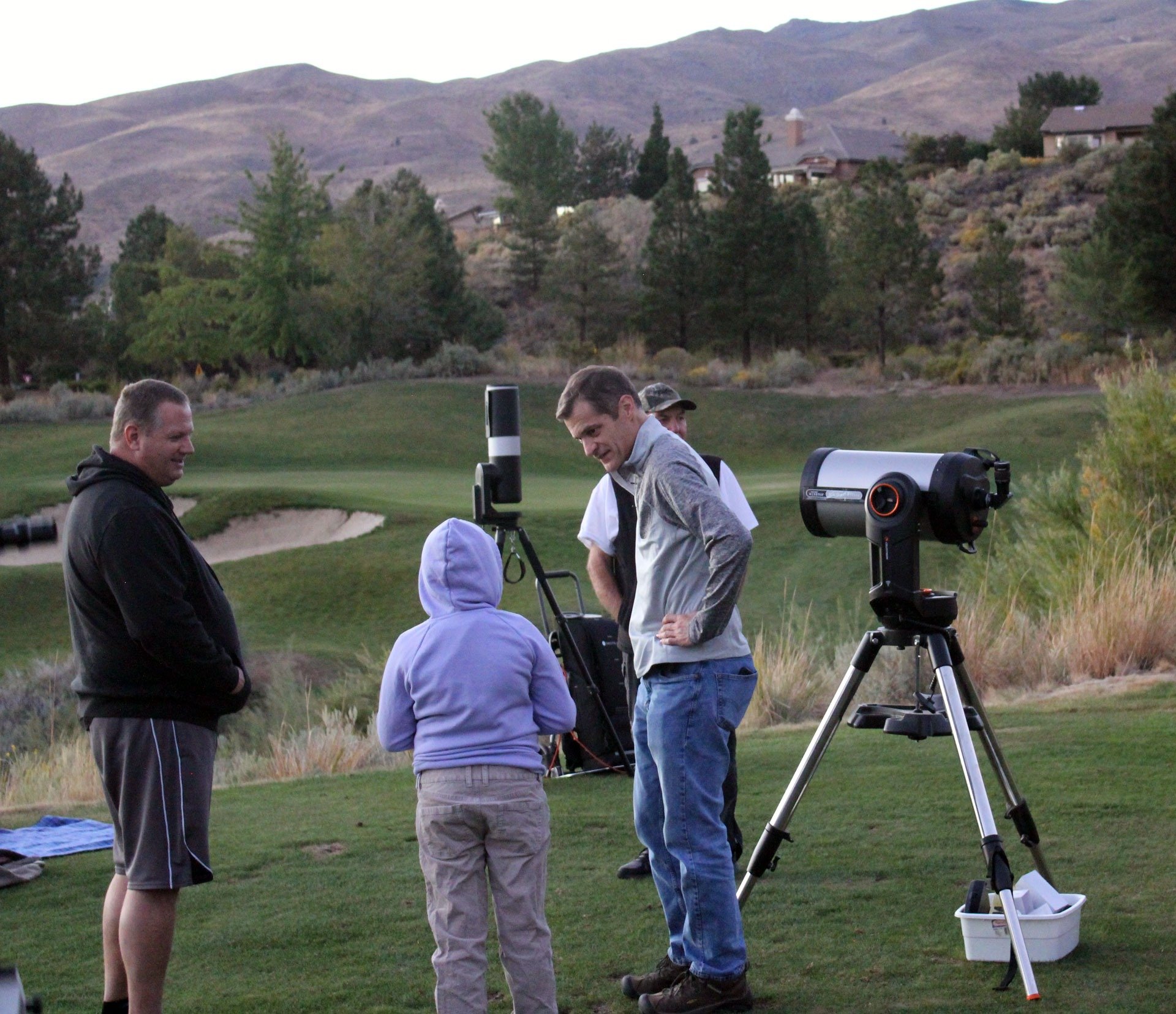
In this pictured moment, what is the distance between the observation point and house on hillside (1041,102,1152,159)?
237 feet

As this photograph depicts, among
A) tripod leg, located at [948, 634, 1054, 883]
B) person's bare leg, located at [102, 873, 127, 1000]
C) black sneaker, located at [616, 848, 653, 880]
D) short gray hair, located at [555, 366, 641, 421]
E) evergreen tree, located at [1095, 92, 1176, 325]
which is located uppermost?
evergreen tree, located at [1095, 92, 1176, 325]

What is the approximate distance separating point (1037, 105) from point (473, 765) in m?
85.2

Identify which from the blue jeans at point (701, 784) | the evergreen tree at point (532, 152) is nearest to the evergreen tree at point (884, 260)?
the evergreen tree at point (532, 152)

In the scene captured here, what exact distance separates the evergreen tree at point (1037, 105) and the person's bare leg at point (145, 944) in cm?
7338

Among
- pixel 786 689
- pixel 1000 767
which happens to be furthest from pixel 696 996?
pixel 786 689

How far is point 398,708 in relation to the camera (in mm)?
3639

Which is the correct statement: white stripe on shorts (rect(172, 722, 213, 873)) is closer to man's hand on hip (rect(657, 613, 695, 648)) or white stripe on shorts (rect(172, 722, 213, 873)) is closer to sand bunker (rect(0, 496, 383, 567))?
man's hand on hip (rect(657, 613, 695, 648))

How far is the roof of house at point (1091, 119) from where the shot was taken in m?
72.9

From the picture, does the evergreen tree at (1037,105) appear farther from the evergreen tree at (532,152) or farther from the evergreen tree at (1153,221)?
the evergreen tree at (1153,221)

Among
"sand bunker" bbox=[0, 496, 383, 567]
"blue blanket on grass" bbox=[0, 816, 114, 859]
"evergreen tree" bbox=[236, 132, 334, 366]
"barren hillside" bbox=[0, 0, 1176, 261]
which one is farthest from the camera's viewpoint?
"barren hillside" bbox=[0, 0, 1176, 261]

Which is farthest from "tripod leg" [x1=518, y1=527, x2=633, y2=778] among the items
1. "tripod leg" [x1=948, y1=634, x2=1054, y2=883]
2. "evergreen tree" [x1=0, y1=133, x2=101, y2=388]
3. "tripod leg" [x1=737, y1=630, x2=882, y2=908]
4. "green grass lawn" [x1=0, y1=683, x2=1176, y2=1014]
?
"evergreen tree" [x1=0, y1=133, x2=101, y2=388]

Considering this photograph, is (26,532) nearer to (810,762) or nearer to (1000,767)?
(810,762)

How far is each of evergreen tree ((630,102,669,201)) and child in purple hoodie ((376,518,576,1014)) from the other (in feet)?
214

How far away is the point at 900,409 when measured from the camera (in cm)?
3119
